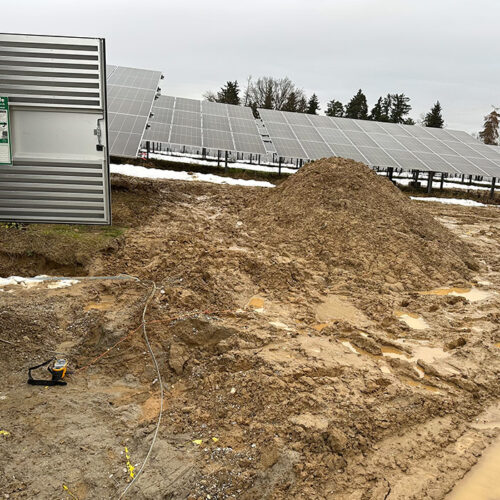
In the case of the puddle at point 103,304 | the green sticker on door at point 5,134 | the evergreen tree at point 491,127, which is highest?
the evergreen tree at point 491,127

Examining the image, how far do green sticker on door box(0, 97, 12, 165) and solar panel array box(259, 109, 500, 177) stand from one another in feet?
54.0

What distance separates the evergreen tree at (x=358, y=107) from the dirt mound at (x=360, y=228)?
40045 mm

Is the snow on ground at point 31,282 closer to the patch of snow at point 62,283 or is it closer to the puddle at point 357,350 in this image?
the patch of snow at point 62,283

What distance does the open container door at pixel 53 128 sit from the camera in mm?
4969

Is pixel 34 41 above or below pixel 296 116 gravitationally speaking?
below

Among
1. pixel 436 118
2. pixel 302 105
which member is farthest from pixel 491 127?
pixel 302 105

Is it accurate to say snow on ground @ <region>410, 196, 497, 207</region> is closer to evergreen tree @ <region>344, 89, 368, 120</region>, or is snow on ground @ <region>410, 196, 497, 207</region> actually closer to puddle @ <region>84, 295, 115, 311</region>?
puddle @ <region>84, 295, 115, 311</region>

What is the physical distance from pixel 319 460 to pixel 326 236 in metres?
7.04

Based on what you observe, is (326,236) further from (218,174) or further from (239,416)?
(218,174)

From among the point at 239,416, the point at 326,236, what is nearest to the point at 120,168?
the point at 326,236

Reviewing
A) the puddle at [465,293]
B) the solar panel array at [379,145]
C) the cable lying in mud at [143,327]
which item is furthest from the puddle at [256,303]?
the solar panel array at [379,145]

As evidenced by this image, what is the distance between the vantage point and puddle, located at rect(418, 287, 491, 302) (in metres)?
8.17

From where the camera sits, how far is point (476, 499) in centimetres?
326

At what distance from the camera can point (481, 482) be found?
3432 mm
